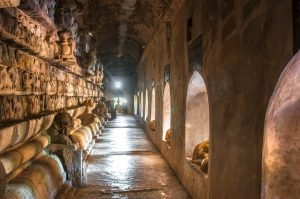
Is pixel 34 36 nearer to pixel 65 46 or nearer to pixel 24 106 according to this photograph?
pixel 24 106

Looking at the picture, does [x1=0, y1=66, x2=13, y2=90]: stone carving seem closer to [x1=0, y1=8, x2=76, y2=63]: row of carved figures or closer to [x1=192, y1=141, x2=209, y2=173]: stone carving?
[x1=0, y1=8, x2=76, y2=63]: row of carved figures

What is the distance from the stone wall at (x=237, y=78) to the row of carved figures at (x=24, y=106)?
287 centimetres

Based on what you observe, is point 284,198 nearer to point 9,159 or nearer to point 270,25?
point 270,25

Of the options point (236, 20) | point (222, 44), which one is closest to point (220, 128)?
point (222, 44)

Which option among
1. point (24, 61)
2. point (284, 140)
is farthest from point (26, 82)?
point (284, 140)

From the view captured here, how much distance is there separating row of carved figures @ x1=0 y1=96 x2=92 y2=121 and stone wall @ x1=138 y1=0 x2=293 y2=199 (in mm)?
2871

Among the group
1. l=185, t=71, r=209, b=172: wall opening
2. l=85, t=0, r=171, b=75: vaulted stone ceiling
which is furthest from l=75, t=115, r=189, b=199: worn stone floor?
l=85, t=0, r=171, b=75: vaulted stone ceiling

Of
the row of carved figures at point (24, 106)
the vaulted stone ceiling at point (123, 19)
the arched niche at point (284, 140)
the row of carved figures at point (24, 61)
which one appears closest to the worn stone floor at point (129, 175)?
the row of carved figures at point (24, 106)

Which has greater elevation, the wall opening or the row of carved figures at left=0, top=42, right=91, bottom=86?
the row of carved figures at left=0, top=42, right=91, bottom=86

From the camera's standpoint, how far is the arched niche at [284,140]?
5.70ft

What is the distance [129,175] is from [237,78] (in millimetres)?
4723

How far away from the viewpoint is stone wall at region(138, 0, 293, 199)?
9.71 ft

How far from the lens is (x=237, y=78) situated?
383cm

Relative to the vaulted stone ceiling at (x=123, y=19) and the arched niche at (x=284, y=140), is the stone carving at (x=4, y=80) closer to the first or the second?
the arched niche at (x=284, y=140)
